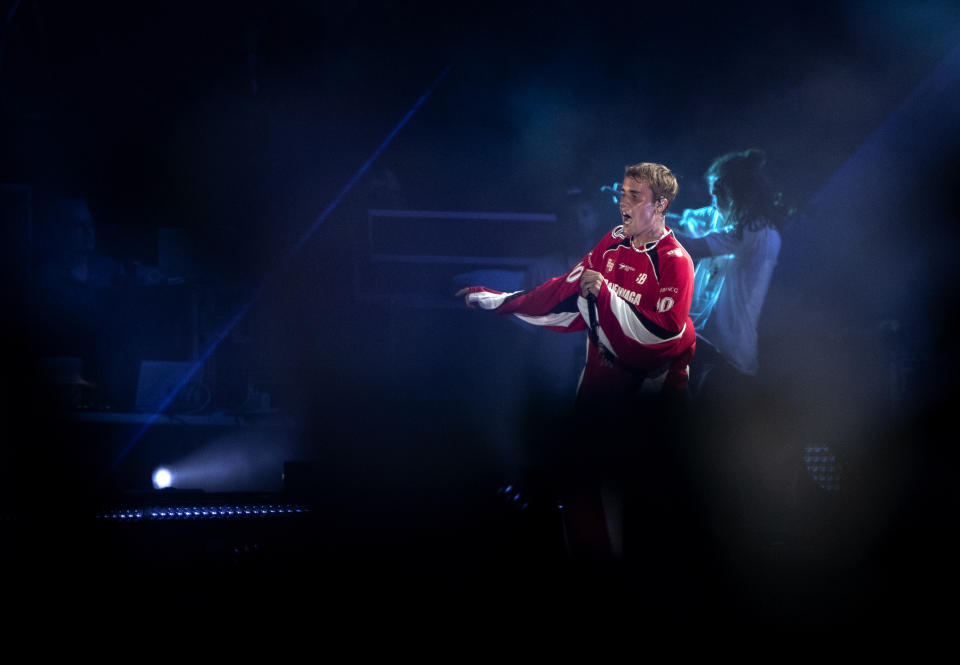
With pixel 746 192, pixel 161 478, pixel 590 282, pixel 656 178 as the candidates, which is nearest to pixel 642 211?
pixel 656 178

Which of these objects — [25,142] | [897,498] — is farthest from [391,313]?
[897,498]

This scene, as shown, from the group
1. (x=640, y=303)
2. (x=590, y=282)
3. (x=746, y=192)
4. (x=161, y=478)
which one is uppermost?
(x=746, y=192)

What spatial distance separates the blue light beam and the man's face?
5.90 ft

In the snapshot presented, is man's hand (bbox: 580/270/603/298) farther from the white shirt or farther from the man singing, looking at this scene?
the white shirt

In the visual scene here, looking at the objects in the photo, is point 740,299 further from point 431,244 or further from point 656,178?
point 431,244

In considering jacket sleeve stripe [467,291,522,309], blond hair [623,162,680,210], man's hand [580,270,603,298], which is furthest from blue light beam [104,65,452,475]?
man's hand [580,270,603,298]

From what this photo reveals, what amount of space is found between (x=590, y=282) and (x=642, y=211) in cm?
30

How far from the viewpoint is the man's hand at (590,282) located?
78.4 inches

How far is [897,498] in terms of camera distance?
297 cm

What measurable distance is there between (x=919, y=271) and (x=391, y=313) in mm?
2891

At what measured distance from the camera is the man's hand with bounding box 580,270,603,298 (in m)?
1.99

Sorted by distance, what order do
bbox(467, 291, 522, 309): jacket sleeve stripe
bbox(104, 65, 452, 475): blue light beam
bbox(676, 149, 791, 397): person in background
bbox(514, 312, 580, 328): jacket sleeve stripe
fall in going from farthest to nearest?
1. bbox(104, 65, 452, 475): blue light beam
2. bbox(676, 149, 791, 397): person in background
3. bbox(467, 291, 522, 309): jacket sleeve stripe
4. bbox(514, 312, 580, 328): jacket sleeve stripe

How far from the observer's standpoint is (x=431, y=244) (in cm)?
337

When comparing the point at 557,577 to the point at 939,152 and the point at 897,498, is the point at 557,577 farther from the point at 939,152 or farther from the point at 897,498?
the point at 939,152
